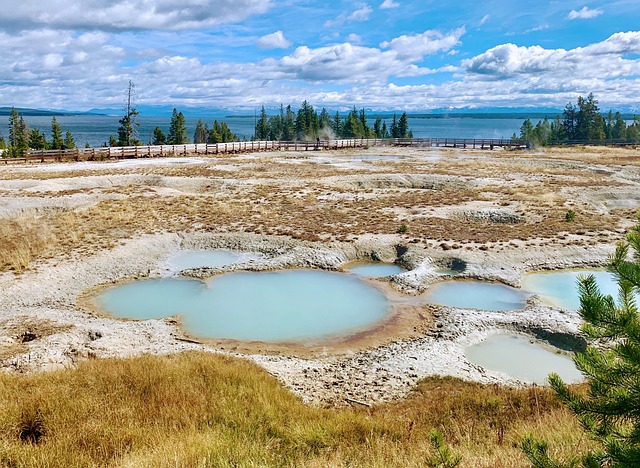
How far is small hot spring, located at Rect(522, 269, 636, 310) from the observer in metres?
17.1

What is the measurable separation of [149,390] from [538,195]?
116ft

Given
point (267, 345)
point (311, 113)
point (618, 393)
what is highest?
point (311, 113)

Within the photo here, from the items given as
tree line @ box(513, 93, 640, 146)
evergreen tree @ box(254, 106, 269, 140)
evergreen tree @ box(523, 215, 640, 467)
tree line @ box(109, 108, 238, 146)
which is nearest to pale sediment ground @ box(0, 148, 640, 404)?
evergreen tree @ box(523, 215, 640, 467)

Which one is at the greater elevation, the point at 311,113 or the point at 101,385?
the point at 311,113

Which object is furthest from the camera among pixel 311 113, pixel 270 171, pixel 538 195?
pixel 311 113

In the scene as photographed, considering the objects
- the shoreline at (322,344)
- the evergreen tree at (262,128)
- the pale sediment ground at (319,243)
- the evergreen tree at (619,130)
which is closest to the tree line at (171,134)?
the evergreen tree at (262,128)

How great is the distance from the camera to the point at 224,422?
7680mm

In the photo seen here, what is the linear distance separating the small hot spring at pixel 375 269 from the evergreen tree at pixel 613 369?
50.1 feet

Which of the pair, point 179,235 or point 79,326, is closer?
point 79,326

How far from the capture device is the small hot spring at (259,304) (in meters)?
14.9

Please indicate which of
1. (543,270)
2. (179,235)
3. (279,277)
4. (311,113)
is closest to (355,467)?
(279,277)

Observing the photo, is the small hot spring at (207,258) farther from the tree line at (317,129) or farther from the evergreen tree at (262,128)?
the evergreen tree at (262,128)

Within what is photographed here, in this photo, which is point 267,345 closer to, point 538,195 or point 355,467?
point 355,467

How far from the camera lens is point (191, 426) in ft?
23.8
